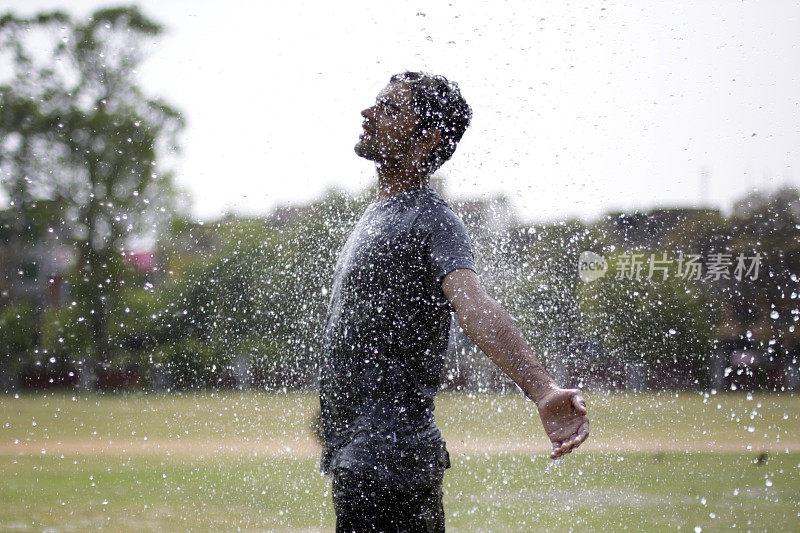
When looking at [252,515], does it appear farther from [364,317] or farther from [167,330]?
[167,330]

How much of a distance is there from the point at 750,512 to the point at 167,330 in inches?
491

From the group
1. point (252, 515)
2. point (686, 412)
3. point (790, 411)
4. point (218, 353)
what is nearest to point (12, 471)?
point (252, 515)

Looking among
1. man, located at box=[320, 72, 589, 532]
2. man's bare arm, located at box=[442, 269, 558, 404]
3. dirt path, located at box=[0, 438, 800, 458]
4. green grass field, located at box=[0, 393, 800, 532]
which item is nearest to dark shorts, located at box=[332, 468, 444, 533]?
man, located at box=[320, 72, 589, 532]

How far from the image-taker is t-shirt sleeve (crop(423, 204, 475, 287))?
1.55 m

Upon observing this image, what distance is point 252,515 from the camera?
567 centimetres

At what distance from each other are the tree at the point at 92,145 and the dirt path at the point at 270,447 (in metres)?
7.06

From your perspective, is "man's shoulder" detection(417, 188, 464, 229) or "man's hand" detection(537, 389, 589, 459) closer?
"man's hand" detection(537, 389, 589, 459)

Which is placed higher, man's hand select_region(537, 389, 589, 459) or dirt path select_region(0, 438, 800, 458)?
man's hand select_region(537, 389, 589, 459)

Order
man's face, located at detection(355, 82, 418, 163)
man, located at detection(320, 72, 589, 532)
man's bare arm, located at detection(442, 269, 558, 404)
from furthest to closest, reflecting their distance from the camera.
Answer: man's face, located at detection(355, 82, 418, 163) → man, located at detection(320, 72, 589, 532) → man's bare arm, located at detection(442, 269, 558, 404)

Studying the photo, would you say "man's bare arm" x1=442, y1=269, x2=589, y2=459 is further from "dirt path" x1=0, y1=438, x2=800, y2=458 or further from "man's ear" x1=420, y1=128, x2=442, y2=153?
"dirt path" x1=0, y1=438, x2=800, y2=458

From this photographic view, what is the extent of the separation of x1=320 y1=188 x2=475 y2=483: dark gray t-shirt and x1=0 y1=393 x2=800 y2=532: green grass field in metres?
0.65

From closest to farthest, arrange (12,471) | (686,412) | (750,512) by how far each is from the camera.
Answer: (750,512), (12,471), (686,412)

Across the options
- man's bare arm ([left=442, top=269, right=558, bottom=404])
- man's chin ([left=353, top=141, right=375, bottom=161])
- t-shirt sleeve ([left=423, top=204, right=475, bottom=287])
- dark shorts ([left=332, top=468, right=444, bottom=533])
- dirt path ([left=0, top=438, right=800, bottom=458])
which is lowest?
dirt path ([left=0, top=438, right=800, bottom=458])

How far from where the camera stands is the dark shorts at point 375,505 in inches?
63.1
